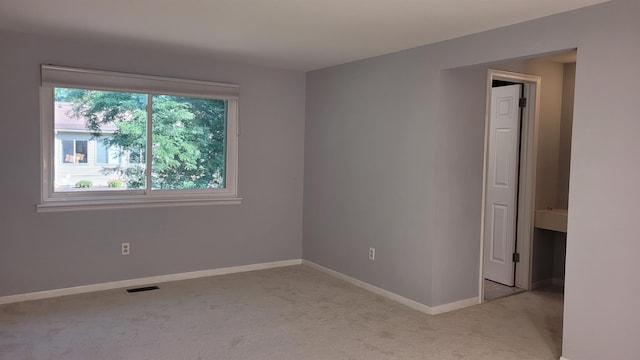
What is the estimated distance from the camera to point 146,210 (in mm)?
4578

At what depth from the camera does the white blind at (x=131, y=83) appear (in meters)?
4.05

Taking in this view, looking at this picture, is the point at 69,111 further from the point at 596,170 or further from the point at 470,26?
the point at 596,170

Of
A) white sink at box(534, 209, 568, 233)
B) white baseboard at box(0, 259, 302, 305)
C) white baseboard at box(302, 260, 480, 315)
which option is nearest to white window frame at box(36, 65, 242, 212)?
white baseboard at box(0, 259, 302, 305)

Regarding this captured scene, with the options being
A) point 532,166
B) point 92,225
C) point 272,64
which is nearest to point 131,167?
point 92,225

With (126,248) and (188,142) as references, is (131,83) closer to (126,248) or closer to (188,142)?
(188,142)

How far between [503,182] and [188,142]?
3127 mm

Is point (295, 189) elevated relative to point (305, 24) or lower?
lower

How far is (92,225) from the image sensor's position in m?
4.31

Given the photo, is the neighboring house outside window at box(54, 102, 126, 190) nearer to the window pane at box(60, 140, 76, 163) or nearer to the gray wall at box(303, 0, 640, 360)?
the window pane at box(60, 140, 76, 163)

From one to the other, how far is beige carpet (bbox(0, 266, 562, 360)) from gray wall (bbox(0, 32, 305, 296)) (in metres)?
0.32

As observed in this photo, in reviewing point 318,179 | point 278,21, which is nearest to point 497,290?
point 318,179

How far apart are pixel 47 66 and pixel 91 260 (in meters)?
1.69

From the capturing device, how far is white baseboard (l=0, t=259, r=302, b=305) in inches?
159

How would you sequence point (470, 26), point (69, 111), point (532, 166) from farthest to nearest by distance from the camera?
1. point (532, 166)
2. point (69, 111)
3. point (470, 26)
